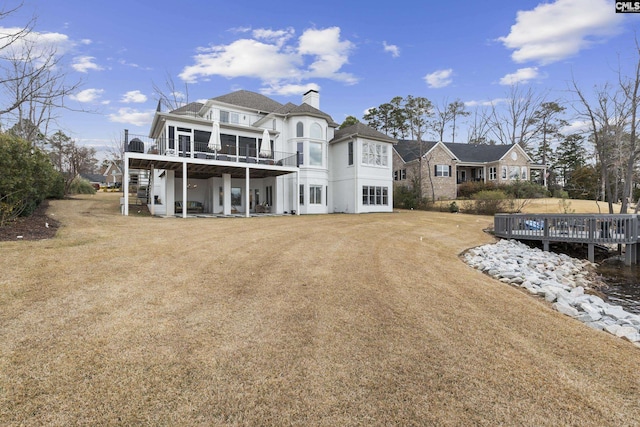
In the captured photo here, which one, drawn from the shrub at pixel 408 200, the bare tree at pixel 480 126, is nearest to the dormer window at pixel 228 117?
the shrub at pixel 408 200

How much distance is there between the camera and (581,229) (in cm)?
1212

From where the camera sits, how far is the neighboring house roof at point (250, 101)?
79.3 feet

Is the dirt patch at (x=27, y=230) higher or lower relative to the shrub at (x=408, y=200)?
lower

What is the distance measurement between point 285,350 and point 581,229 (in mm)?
13798

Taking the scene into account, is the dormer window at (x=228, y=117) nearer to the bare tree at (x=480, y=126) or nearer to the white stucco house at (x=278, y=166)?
the white stucco house at (x=278, y=166)

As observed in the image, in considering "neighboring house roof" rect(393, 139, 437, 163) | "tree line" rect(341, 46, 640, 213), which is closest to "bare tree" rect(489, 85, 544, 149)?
"tree line" rect(341, 46, 640, 213)

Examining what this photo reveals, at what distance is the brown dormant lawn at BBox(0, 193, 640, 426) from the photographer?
2516 mm

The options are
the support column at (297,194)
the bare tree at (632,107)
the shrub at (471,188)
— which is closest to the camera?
the bare tree at (632,107)

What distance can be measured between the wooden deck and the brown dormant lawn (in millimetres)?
8551

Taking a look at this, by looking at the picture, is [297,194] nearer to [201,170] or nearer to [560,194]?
[201,170]

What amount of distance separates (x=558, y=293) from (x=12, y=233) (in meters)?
13.2

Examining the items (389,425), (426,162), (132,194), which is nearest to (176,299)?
(389,425)

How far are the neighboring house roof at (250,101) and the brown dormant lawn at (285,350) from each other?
19.9 metres
